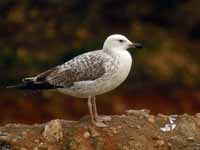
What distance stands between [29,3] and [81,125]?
317 inches

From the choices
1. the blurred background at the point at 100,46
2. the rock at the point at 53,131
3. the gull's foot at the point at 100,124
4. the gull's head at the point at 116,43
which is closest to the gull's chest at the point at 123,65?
the gull's head at the point at 116,43

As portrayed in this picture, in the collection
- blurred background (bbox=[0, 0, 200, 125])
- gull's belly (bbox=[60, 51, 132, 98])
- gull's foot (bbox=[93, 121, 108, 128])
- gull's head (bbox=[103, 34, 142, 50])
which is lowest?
gull's foot (bbox=[93, 121, 108, 128])

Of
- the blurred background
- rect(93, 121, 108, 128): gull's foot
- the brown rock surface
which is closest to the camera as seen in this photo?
the brown rock surface

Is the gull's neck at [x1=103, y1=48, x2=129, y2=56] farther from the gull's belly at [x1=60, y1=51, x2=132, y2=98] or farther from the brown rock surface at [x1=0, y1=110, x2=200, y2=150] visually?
the brown rock surface at [x1=0, y1=110, x2=200, y2=150]

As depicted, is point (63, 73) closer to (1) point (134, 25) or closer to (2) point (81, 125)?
(2) point (81, 125)

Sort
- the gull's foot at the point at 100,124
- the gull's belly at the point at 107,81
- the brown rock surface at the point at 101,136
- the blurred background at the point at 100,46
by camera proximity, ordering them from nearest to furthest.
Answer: the gull's belly at the point at 107,81
the brown rock surface at the point at 101,136
the gull's foot at the point at 100,124
the blurred background at the point at 100,46

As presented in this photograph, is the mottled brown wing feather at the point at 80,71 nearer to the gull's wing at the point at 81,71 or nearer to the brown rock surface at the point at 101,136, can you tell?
the gull's wing at the point at 81,71

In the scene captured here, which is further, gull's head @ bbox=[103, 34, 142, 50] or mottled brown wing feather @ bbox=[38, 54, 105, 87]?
gull's head @ bbox=[103, 34, 142, 50]

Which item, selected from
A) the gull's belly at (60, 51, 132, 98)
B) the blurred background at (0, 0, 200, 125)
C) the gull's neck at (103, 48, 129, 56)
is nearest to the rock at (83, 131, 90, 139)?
the gull's belly at (60, 51, 132, 98)

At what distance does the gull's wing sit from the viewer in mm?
8375

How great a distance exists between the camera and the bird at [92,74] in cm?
835

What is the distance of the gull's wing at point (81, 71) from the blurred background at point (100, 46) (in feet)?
19.5

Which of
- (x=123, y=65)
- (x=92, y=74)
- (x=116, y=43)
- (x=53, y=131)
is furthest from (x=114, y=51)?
(x=53, y=131)

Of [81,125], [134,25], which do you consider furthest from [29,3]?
[81,125]
